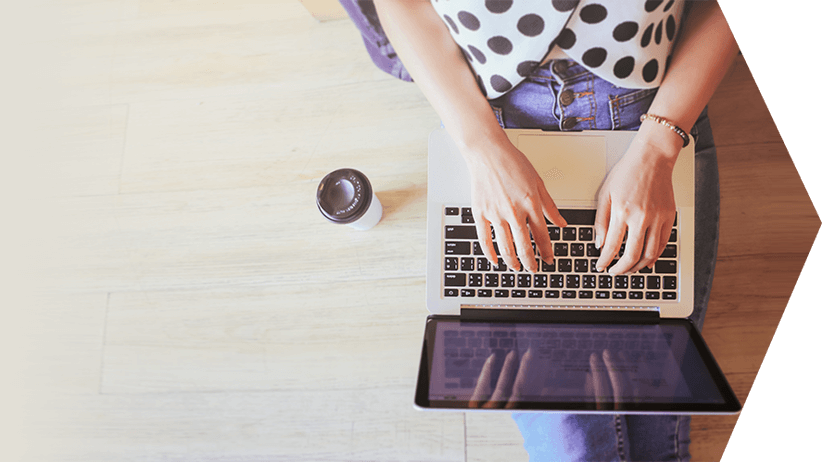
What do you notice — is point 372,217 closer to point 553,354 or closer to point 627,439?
point 553,354

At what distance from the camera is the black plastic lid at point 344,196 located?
831mm

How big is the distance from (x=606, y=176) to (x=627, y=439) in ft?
1.42

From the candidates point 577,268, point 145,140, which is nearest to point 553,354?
point 577,268

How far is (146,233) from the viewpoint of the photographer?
0.99 metres

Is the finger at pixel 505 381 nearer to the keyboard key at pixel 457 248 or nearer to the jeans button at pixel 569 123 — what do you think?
the keyboard key at pixel 457 248

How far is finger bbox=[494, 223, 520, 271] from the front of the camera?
678mm

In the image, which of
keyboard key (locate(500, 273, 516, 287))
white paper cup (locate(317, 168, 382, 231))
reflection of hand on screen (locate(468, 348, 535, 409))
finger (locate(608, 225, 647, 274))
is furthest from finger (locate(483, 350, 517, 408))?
white paper cup (locate(317, 168, 382, 231))

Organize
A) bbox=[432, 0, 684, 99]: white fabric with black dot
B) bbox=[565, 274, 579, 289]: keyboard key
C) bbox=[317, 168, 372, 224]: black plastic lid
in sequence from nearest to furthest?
bbox=[432, 0, 684, 99]: white fabric with black dot, bbox=[565, 274, 579, 289]: keyboard key, bbox=[317, 168, 372, 224]: black plastic lid

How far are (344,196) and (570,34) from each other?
469 millimetres

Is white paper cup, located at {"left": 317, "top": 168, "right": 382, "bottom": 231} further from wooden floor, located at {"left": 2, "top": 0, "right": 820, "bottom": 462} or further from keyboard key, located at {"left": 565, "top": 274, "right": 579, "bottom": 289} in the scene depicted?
keyboard key, located at {"left": 565, "top": 274, "right": 579, "bottom": 289}

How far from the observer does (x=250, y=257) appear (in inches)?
37.5

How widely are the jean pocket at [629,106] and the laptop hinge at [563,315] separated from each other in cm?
30

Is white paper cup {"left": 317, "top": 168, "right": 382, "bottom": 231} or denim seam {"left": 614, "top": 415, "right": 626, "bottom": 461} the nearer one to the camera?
denim seam {"left": 614, "top": 415, "right": 626, "bottom": 461}

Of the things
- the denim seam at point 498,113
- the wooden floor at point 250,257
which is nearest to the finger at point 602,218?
the denim seam at point 498,113
